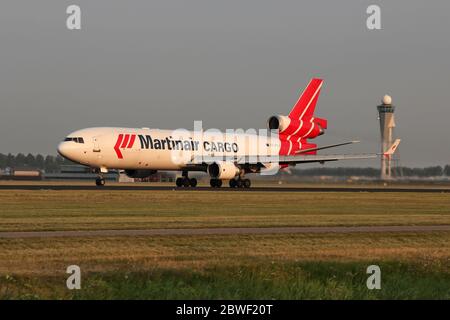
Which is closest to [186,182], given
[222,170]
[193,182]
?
[193,182]

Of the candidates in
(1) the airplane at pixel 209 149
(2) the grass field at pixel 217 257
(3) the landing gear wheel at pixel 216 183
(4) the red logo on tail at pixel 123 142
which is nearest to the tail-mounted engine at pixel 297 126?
(1) the airplane at pixel 209 149

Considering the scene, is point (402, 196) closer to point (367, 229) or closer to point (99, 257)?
point (367, 229)

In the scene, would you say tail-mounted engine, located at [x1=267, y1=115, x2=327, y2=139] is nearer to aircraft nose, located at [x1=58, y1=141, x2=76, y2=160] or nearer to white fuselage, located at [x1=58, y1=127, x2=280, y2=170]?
white fuselage, located at [x1=58, y1=127, x2=280, y2=170]

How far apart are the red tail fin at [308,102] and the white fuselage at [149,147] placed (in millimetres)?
6001

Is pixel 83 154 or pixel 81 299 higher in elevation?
pixel 83 154

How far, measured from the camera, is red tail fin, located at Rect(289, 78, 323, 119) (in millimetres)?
81625

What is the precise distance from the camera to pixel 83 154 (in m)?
65.2

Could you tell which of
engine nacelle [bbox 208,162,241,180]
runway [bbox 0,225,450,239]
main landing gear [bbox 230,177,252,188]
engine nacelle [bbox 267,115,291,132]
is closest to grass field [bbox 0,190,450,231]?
runway [bbox 0,225,450,239]

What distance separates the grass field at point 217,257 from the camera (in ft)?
65.4

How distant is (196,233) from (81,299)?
43.6ft

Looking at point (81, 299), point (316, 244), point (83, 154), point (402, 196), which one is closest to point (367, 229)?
point (316, 244)

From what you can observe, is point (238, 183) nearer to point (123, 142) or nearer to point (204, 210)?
point (123, 142)

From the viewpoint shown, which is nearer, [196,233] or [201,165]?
[196,233]

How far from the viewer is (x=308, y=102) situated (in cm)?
8262
